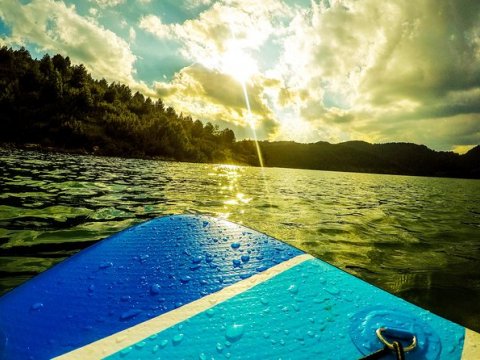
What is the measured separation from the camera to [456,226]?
30.9ft

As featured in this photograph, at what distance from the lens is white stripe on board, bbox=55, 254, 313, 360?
153 centimetres

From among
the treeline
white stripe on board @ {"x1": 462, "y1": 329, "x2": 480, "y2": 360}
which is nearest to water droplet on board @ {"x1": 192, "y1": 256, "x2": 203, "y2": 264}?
white stripe on board @ {"x1": 462, "y1": 329, "x2": 480, "y2": 360}

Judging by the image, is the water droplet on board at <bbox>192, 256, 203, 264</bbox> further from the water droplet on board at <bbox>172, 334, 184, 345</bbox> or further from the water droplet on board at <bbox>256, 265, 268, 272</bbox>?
the water droplet on board at <bbox>172, 334, 184, 345</bbox>

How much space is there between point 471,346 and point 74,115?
106 m

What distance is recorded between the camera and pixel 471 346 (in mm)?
1666

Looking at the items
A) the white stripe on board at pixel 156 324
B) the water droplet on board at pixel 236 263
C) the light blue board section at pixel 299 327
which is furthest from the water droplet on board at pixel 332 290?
the water droplet on board at pixel 236 263

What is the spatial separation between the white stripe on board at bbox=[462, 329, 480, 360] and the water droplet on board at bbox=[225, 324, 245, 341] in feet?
4.13

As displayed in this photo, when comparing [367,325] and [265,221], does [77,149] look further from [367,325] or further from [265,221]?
[367,325]

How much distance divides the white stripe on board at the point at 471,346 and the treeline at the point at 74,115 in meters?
78.4

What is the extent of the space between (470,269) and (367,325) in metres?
4.83

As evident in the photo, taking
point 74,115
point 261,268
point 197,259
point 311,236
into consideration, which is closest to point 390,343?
point 261,268

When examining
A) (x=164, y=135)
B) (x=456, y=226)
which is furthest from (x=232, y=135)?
(x=456, y=226)

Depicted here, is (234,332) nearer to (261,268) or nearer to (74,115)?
(261,268)

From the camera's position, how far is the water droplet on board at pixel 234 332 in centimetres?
163
